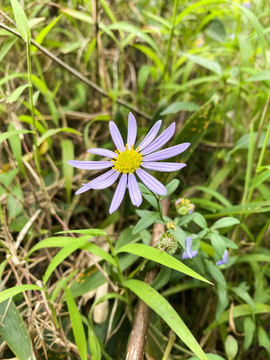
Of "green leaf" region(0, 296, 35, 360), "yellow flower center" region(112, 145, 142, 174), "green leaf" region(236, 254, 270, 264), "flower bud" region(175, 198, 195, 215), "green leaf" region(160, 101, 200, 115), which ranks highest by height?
"yellow flower center" region(112, 145, 142, 174)

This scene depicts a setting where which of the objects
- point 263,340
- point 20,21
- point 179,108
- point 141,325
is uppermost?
point 20,21

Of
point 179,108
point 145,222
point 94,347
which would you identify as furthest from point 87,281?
point 179,108

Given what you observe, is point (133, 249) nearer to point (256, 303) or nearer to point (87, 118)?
point (256, 303)

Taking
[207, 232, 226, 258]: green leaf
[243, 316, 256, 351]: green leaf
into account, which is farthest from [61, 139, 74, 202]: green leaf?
[243, 316, 256, 351]: green leaf

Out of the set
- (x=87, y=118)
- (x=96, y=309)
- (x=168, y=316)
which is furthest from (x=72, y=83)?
(x=168, y=316)

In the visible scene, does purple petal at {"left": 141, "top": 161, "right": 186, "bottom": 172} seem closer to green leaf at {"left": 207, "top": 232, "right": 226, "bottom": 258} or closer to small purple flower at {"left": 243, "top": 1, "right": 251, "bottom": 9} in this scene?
green leaf at {"left": 207, "top": 232, "right": 226, "bottom": 258}

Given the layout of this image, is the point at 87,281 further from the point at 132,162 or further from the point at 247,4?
the point at 247,4

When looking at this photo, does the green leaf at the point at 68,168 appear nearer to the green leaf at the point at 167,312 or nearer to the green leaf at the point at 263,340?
the green leaf at the point at 167,312
